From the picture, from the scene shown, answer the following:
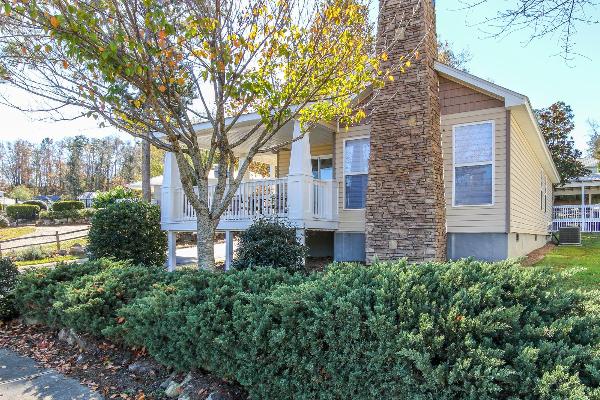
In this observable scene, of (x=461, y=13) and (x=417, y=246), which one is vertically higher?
(x=461, y=13)

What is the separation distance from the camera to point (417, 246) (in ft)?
26.4

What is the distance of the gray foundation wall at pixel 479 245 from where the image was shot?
8.92 m

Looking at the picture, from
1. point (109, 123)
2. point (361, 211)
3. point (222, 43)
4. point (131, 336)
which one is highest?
point (222, 43)

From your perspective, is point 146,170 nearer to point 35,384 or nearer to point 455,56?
point 35,384

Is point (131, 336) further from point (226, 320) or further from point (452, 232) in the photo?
point (452, 232)

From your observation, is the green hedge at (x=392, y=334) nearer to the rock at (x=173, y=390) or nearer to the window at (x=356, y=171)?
the rock at (x=173, y=390)

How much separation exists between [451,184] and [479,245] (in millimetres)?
1397

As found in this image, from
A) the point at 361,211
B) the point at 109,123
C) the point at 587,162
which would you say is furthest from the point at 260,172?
the point at 587,162

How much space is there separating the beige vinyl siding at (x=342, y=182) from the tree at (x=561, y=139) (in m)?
17.4

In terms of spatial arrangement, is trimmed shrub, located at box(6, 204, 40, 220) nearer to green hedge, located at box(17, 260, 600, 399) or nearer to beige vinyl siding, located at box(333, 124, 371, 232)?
beige vinyl siding, located at box(333, 124, 371, 232)

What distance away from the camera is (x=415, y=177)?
8.06m

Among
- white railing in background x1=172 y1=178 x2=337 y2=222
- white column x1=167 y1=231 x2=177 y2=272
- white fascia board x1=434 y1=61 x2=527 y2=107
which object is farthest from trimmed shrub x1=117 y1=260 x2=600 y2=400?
white column x1=167 y1=231 x2=177 y2=272

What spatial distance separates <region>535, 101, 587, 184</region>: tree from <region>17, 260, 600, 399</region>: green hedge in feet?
77.9

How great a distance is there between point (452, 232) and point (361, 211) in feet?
6.94
